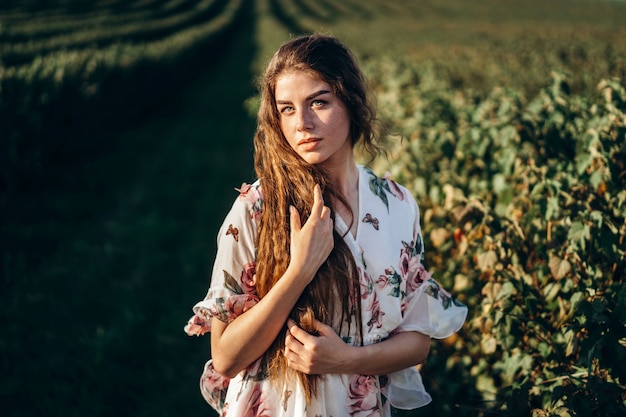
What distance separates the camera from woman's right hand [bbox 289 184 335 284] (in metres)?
1.67

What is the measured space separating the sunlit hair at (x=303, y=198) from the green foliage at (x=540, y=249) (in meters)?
0.93

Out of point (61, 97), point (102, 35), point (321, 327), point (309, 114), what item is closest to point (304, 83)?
point (309, 114)

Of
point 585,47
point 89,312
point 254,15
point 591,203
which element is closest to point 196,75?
point 585,47

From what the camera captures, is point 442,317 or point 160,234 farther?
point 160,234

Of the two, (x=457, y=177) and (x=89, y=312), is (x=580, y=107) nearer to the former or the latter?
(x=457, y=177)

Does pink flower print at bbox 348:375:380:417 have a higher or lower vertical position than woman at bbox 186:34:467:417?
lower

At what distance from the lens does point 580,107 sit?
3.61 m

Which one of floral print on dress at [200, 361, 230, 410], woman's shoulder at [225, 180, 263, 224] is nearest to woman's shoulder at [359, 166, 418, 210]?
woman's shoulder at [225, 180, 263, 224]

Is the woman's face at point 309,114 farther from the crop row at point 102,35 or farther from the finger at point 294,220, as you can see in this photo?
the crop row at point 102,35

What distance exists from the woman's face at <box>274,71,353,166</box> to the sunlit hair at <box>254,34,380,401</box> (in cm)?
2

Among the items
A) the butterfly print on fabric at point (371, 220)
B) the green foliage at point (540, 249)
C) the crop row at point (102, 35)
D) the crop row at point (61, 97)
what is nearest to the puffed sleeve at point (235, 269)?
the butterfly print on fabric at point (371, 220)

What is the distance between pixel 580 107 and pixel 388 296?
2.35 meters

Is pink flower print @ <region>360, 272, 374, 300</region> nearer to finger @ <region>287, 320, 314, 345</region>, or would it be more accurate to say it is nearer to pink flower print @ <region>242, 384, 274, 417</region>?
finger @ <region>287, 320, 314, 345</region>

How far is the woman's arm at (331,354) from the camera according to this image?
1686 mm
